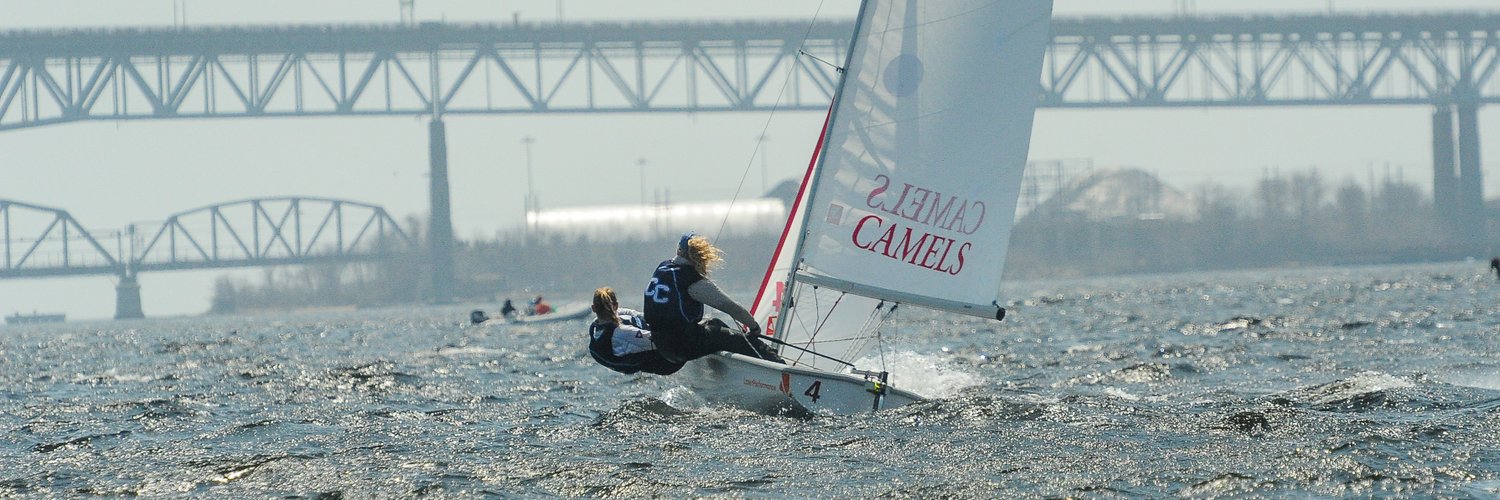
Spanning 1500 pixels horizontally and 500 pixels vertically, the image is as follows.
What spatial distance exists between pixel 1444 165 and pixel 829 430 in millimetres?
82569

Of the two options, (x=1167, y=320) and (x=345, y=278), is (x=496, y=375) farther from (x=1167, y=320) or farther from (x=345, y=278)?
(x=345, y=278)

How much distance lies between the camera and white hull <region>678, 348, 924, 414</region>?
491 inches

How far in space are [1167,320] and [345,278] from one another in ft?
343

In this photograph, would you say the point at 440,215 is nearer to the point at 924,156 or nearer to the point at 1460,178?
the point at 1460,178

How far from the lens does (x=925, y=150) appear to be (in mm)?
13344

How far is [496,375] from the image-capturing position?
19.9 metres

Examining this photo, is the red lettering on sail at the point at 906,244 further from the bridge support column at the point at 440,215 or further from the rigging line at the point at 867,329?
the bridge support column at the point at 440,215

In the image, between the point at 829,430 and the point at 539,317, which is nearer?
the point at 829,430

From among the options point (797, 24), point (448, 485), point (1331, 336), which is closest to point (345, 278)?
point (797, 24)

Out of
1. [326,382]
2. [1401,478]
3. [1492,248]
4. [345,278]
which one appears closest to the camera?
[1401,478]

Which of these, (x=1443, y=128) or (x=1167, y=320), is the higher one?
(x=1443, y=128)

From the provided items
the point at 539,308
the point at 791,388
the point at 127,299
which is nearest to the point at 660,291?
the point at 791,388

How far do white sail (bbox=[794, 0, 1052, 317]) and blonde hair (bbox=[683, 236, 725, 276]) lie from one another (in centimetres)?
79

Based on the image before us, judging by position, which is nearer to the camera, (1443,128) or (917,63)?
(917,63)
